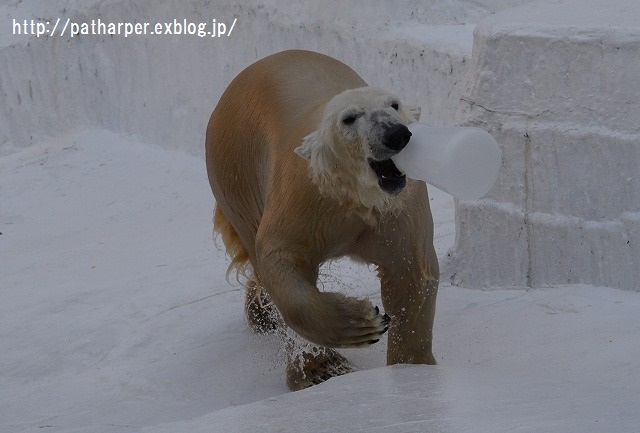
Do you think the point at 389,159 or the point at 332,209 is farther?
the point at 332,209

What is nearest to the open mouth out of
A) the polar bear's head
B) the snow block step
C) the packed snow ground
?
the polar bear's head

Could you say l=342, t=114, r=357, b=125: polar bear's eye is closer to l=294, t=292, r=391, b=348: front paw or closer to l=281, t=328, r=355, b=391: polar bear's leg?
l=294, t=292, r=391, b=348: front paw

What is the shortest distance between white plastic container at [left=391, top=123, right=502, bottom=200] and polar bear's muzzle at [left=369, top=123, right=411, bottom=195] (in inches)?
1.7

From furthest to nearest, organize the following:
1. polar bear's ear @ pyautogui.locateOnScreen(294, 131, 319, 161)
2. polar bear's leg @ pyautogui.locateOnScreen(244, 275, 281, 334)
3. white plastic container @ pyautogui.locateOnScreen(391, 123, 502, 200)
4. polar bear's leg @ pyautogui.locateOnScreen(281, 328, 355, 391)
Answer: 1. polar bear's leg @ pyautogui.locateOnScreen(244, 275, 281, 334)
2. polar bear's leg @ pyautogui.locateOnScreen(281, 328, 355, 391)
3. polar bear's ear @ pyautogui.locateOnScreen(294, 131, 319, 161)
4. white plastic container @ pyautogui.locateOnScreen(391, 123, 502, 200)

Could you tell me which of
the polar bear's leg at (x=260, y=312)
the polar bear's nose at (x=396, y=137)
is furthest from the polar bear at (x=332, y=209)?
the polar bear's leg at (x=260, y=312)

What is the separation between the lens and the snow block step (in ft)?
11.8

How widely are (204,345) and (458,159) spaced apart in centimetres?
183

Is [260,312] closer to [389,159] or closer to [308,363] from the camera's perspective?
[308,363]

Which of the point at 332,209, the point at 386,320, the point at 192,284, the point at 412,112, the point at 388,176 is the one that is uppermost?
the point at 412,112

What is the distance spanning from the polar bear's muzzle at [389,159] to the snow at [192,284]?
539mm

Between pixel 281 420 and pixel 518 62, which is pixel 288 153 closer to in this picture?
pixel 281 420

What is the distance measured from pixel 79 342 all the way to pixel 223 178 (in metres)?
1.03

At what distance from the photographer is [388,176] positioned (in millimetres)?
2756

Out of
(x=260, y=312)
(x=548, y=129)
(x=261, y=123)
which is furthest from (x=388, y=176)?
(x=260, y=312)
